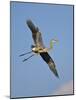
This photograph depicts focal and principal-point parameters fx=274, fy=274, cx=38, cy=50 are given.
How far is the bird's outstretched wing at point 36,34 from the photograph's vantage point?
2.63 meters

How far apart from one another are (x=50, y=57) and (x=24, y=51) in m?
0.27

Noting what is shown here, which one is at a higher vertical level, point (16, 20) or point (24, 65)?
point (16, 20)

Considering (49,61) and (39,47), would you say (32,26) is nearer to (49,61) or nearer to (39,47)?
(39,47)

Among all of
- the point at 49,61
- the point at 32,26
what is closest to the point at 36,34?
the point at 32,26

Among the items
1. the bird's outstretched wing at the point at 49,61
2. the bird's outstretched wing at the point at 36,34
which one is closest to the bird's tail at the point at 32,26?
the bird's outstretched wing at the point at 36,34

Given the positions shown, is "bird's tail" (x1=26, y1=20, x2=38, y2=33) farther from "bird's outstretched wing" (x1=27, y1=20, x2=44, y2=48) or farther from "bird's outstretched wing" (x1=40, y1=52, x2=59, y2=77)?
"bird's outstretched wing" (x1=40, y1=52, x2=59, y2=77)

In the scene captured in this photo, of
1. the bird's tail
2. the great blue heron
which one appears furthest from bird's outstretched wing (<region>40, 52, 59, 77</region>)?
the bird's tail

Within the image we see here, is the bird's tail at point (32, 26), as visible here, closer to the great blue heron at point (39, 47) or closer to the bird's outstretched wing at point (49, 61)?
the great blue heron at point (39, 47)

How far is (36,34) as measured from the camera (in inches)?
104

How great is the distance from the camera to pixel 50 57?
2.68 meters
